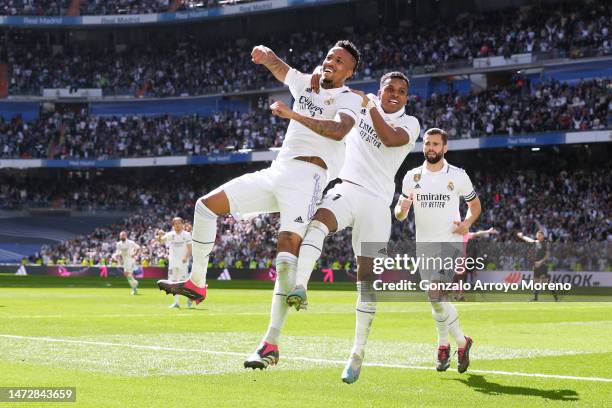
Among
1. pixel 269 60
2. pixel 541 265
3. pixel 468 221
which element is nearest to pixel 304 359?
pixel 468 221

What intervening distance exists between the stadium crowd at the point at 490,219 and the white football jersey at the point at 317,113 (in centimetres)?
3189

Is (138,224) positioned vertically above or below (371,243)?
below

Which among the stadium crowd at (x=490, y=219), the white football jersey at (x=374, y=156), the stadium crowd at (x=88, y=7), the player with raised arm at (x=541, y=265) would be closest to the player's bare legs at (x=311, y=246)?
the white football jersey at (x=374, y=156)

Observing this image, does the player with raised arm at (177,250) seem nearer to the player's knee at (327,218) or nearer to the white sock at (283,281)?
the player's knee at (327,218)

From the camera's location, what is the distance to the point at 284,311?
9.65m

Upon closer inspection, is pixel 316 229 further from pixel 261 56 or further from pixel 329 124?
pixel 261 56

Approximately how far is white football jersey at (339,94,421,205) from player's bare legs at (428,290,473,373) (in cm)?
199

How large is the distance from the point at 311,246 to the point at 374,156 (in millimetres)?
1669

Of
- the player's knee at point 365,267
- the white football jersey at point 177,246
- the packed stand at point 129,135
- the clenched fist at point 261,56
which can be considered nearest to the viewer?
the clenched fist at point 261,56

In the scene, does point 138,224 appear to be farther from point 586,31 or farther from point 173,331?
point 173,331

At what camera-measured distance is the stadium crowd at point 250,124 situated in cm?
5056

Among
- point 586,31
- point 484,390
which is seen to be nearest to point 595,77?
point 586,31

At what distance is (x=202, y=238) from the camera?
995 centimetres

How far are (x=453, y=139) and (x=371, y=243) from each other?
4447 cm
